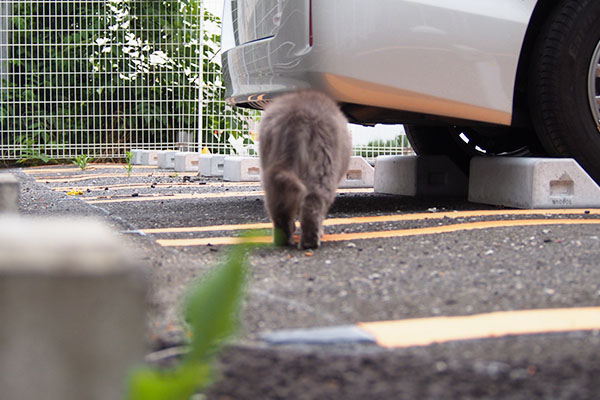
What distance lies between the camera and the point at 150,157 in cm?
940

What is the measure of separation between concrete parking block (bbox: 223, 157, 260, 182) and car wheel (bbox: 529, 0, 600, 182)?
3.39 meters

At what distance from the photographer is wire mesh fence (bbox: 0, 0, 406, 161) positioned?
9023 millimetres

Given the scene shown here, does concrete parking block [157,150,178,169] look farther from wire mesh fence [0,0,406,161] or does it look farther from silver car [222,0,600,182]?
silver car [222,0,600,182]

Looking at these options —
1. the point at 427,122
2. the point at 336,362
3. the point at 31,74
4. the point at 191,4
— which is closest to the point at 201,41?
the point at 191,4

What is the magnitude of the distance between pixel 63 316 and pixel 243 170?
586cm

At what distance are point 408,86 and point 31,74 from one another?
722 centimetres

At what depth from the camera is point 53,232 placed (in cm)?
84

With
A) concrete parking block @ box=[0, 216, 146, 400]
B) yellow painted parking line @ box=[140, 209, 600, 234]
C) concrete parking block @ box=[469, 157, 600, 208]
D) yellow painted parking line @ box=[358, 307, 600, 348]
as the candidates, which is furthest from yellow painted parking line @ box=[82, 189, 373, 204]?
concrete parking block @ box=[0, 216, 146, 400]

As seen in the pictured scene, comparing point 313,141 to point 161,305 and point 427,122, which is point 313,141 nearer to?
point 161,305

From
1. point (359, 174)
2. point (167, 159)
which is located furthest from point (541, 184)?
point (167, 159)

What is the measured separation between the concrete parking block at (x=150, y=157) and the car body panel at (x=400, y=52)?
5.88 m

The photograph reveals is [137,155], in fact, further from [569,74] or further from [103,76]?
[569,74]

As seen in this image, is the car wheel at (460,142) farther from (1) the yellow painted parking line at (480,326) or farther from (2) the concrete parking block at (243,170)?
(1) the yellow painted parking line at (480,326)

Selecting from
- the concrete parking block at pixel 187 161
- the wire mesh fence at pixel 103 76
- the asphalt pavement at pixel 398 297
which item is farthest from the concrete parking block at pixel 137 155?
the asphalt pavement at pixel 398 297
